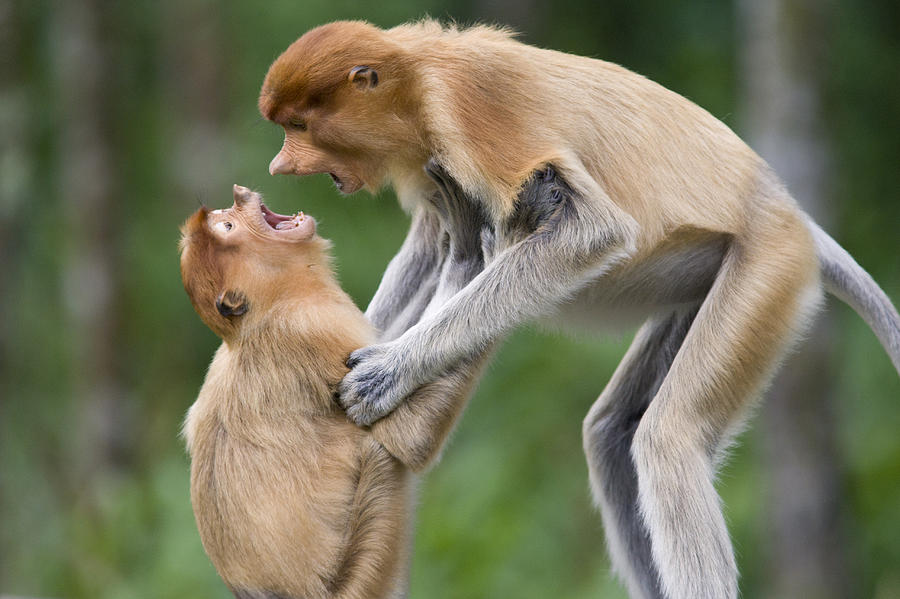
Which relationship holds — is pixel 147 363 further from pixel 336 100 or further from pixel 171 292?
pixel 336 100

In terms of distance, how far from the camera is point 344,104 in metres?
3.20

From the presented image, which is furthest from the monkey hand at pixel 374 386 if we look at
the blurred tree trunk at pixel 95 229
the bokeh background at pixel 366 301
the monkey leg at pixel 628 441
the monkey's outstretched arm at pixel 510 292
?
the blurred tree trunk at pixel 95 229

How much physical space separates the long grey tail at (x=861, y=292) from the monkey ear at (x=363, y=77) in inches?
56.1

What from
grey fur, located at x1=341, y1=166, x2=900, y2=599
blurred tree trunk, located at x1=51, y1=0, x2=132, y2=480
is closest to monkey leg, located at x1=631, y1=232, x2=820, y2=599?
grey fur, located at x1=341, y1=166, x2=900, y2=599

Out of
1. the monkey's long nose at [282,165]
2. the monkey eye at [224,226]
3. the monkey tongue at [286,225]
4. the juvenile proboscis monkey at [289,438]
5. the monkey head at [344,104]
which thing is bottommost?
the juvenile proboscis monkey at [289,438]

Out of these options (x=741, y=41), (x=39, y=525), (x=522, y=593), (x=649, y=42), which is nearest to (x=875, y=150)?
(x=741, y=41)

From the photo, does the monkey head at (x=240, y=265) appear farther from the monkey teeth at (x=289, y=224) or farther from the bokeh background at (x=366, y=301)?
the bokeh background at (x=366, y=301)

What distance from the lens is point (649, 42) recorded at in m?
10.4

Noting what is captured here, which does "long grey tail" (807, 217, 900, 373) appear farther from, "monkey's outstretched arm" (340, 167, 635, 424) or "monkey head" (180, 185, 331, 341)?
"monkey head" (180, 185, 331, 341)

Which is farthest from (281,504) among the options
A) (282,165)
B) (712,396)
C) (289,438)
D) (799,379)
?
(799,379)

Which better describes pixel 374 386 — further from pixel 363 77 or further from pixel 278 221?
pixel 363 77

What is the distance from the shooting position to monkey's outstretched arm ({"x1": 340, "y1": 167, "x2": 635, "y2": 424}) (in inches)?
123

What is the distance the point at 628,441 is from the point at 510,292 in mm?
815

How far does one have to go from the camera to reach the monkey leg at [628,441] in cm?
366
